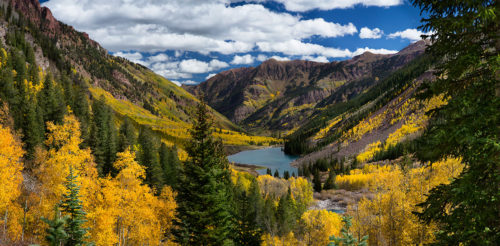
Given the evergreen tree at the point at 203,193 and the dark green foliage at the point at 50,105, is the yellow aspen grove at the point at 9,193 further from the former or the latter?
the dark green foliage at the point at 50,105

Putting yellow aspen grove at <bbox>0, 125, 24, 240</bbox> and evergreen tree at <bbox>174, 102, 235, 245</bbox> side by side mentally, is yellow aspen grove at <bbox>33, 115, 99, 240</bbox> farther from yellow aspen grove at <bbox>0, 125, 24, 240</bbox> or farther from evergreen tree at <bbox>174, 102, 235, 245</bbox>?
evergreen tree at <bbox>174, 102, 235, 245</bbox>

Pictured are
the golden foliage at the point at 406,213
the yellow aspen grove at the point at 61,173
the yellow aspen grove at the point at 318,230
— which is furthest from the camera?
the yellow aspen grove at the point at 318,230

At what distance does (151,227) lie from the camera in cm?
4619

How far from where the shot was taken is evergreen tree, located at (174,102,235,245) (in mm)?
22953

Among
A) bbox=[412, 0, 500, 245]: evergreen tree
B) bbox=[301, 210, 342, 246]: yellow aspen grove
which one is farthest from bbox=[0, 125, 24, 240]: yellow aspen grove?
bbox=[301, 210, 342, 246]: yellow aspen grove

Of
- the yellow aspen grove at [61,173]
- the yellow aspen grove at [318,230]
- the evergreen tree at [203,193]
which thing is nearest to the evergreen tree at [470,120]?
the evergreen tree at [203,193]

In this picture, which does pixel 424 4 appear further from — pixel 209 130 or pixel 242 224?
pixel 242 224

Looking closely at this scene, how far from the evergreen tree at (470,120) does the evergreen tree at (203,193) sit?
16746 millimetres

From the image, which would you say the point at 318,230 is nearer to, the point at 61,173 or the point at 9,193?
the point at 61,173

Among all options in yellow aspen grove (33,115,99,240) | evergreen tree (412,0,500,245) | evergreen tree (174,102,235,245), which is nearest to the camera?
evergreen tree (412,0,500,245)

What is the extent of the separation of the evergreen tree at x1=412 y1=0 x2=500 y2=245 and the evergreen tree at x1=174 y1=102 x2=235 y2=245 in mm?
16746

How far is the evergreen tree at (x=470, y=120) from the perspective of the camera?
7.99 m

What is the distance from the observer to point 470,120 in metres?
8.54

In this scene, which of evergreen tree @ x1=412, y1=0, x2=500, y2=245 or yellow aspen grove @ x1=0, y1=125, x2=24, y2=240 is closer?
evergreen tree @ x1=412, y1=0, x2=500, y2=245
